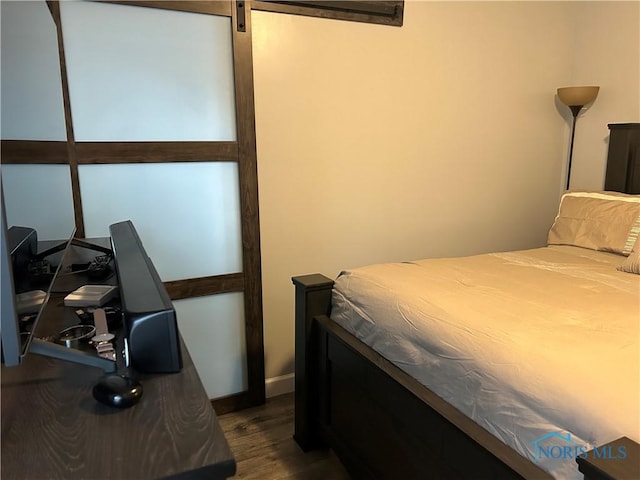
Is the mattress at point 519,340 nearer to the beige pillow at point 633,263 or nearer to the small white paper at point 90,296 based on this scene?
the beige pillow at point 633,263

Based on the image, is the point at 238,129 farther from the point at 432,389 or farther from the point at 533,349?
the point at 533,349

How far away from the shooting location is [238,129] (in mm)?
2215

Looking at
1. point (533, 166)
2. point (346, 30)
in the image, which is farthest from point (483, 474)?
point (533, 166)

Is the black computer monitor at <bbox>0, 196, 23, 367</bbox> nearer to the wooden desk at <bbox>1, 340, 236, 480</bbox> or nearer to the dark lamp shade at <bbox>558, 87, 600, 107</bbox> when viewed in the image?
the wooden desk at <bbox>1, 340, 236, 480</bbox>

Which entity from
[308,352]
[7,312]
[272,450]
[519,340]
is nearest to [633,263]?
[519,340]

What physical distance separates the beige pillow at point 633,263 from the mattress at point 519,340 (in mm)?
47

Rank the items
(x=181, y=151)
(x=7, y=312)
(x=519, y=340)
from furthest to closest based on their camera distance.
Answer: (x=181, y=151), (x=519, y=340), (x=7, y=312)

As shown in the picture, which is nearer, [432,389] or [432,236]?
[432,389]

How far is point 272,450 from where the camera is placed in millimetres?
2152

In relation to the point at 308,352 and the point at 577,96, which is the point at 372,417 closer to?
the point at 308,352

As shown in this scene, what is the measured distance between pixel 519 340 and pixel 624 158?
2172 millimetres

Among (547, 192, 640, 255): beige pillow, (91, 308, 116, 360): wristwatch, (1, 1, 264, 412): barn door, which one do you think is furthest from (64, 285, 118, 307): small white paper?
(547, 192, 640, 255): beige pillow

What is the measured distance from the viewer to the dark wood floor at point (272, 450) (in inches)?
78.9

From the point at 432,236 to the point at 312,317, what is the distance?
125 centimetres
